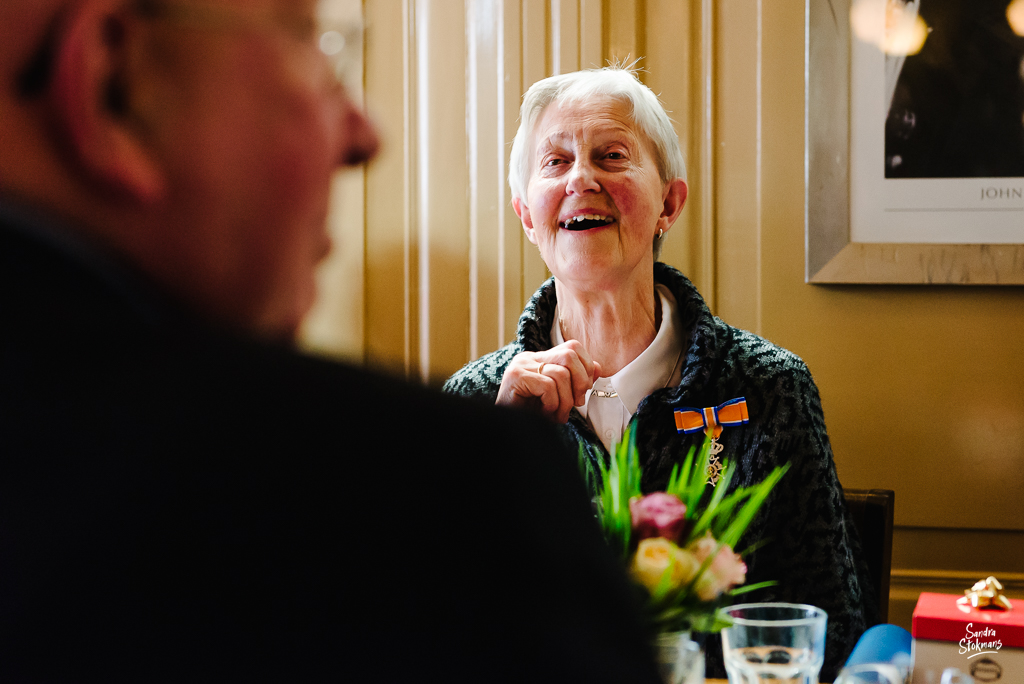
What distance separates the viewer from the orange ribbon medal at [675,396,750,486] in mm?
1521

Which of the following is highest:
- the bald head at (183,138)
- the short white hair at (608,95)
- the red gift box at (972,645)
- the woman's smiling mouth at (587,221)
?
the short white hair at (608,95)

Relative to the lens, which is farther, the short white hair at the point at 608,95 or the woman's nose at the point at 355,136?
the short white hair at the point at 608,95

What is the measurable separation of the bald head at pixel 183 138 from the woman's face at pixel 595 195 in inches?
51.7

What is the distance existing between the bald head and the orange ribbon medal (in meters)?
1.28

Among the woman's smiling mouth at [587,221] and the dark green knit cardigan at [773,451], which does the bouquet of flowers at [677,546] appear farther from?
the woman's smiling mouth at [587,221]

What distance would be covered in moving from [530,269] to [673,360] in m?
0.64

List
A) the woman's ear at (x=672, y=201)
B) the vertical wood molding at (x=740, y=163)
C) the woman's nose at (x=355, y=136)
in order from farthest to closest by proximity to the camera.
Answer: the vertical wood molding at (x=740, y=163), the woman's ear at (x=672, y=201), the woman's nose at (x=355, y=136)

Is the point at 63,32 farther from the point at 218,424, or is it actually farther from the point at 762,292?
the point at 762,292

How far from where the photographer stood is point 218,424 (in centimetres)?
21

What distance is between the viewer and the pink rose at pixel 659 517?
0.71m

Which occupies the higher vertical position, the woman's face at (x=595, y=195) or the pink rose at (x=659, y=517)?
the woman's face at (x=595, y=195)

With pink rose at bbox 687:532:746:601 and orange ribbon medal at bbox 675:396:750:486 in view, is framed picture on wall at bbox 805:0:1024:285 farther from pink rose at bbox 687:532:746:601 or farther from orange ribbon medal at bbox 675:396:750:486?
pink rose at bbox 687:532:746:601


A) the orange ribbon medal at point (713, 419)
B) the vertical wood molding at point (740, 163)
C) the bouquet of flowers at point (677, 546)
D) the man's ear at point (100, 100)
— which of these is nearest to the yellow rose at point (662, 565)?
the bouquet of flowers at point (677, 546)

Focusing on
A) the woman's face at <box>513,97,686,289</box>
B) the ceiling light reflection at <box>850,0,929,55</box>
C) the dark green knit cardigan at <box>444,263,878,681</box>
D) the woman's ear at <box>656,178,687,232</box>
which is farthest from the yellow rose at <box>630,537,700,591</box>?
the ceiling light reflection at <box>850,0,929,55</box>
